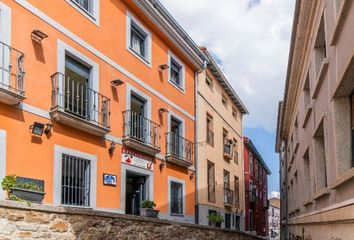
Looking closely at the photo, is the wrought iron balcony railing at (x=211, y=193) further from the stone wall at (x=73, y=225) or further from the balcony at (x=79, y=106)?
the balcony at (x=79, y=106)

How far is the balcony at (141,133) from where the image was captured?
1555cm

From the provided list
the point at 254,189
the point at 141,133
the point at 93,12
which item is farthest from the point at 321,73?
the point at 254,189

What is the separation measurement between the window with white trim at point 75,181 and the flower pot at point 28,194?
Answer: 2221mm

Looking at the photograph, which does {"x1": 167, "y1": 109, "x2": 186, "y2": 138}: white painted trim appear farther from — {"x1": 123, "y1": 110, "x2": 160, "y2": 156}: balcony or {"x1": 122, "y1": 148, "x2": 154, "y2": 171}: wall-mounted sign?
{"x1": 122, "y1": 148, "x2": 154, "y2": 171}: wall-mounted sign

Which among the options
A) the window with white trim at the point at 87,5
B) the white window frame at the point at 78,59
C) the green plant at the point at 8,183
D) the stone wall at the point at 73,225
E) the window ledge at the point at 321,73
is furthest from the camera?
the window with white trim at the point at 87,5

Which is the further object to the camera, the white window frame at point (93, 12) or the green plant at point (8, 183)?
the white window frame at point (93, 12)

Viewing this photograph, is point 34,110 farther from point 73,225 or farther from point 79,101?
point 73,225

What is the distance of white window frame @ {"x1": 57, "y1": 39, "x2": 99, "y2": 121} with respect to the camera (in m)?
12.6

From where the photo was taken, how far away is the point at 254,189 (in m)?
45.3

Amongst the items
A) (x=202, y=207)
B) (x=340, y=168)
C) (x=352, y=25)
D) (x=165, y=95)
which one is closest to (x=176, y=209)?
(x=202, y=207)

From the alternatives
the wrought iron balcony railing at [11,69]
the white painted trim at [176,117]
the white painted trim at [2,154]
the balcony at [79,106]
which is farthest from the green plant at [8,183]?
the white painted trim at [176,117]

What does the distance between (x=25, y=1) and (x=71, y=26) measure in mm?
1882

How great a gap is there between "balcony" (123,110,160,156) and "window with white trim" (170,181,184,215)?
2.40m

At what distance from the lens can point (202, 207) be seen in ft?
73.1
